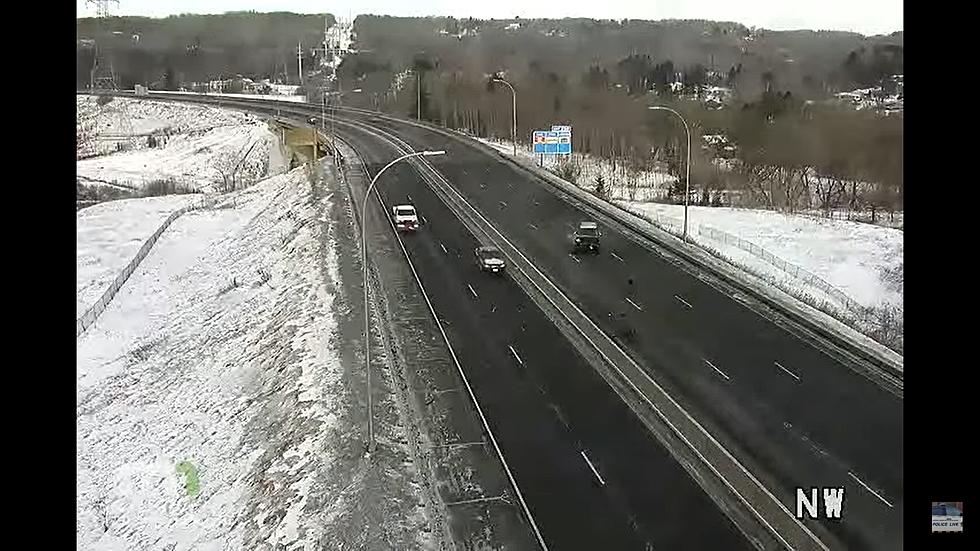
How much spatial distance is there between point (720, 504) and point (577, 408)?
3.58 meters

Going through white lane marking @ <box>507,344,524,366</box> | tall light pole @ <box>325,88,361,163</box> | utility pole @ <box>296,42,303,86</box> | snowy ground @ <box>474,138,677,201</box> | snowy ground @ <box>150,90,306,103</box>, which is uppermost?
utility pole @ <box>296,42,303,86</box>

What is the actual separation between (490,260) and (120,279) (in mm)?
12322

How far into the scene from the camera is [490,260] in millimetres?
22531

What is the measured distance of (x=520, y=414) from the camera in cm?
1329

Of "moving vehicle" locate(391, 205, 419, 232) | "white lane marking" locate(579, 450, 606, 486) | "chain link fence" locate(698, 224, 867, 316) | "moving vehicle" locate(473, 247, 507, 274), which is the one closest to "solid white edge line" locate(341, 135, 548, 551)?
"white lane marking" locate(579, 450, 606, 486)

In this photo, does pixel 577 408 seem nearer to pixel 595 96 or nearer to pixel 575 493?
pixel 575 493

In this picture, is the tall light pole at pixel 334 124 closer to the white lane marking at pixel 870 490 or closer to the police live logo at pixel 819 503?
the police live logo at pixel 819 503

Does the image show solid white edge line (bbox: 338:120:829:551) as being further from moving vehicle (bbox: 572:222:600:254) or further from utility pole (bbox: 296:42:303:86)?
utility pole (bbox: 296:42:303:86)

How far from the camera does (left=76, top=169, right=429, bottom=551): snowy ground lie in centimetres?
1141

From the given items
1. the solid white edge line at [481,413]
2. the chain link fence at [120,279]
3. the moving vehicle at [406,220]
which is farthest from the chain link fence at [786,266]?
the chain link fence at [120,279]

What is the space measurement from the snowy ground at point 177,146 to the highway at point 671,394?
2723 cm

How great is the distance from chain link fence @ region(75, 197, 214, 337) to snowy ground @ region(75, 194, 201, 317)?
0.26 m

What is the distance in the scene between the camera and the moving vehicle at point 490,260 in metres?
22.5
